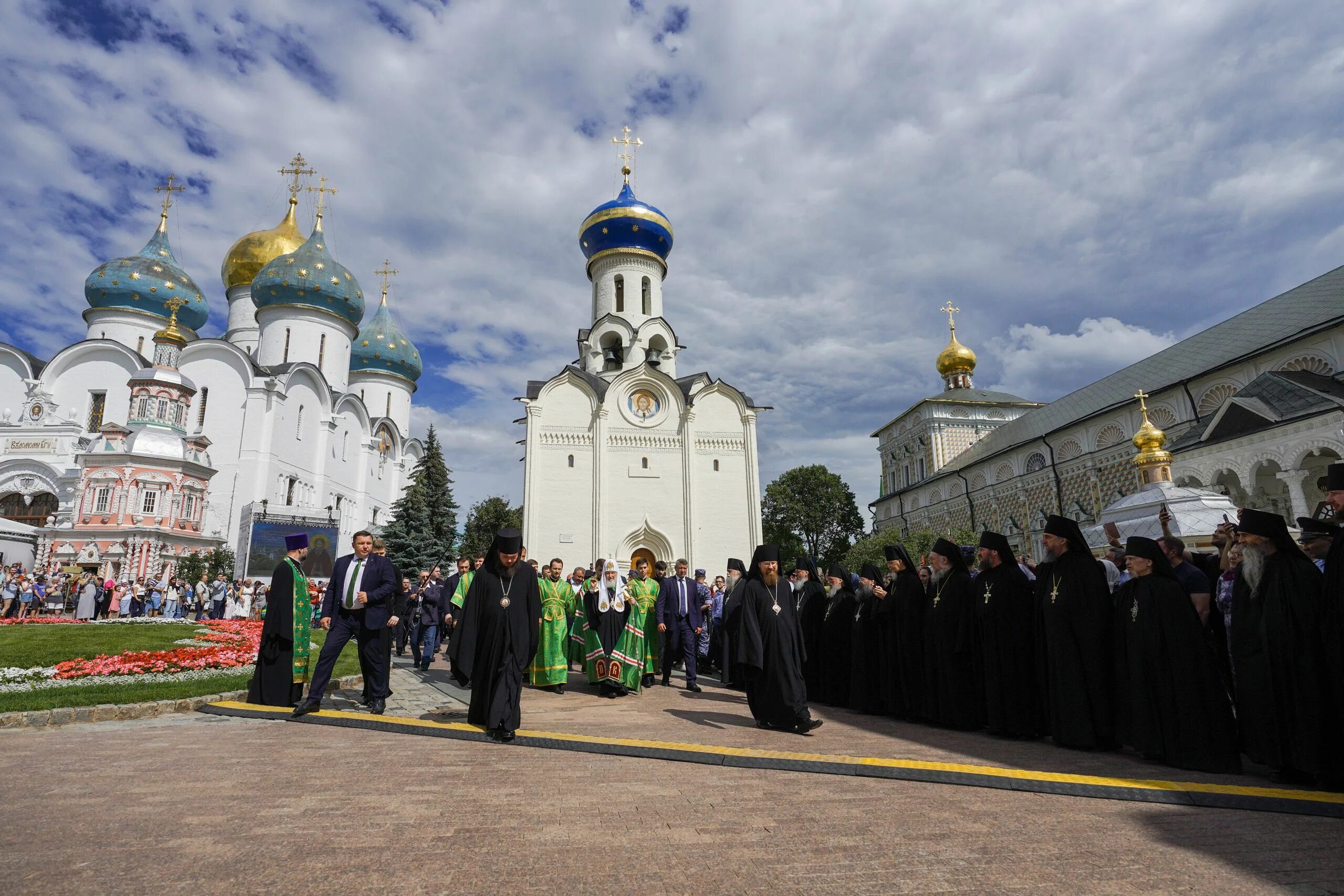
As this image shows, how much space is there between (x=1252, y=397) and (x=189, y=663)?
74.3 ft

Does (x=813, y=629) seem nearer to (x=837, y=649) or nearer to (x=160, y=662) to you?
(x=837, y=649)

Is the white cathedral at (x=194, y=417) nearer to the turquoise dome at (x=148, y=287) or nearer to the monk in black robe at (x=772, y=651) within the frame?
the turquoise dome at (x=148, y=287)

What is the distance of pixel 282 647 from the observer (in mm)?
6500

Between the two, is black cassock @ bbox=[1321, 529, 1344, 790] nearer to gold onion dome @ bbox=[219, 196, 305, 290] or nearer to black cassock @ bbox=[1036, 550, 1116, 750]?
black cassock @ bbox=[1036, 550, 1116, 750]

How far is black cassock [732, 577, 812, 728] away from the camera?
5.84 metres

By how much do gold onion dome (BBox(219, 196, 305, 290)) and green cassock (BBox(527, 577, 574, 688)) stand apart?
122 ft

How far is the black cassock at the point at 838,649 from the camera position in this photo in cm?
768

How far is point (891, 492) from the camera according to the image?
159ft

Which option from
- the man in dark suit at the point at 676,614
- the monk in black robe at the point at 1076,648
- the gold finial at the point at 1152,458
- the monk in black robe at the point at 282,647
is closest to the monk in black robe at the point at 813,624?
the man in dark suit at the point at 676,614

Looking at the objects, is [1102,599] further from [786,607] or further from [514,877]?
[514,877]

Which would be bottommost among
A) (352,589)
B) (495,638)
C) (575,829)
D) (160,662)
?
(575,829)

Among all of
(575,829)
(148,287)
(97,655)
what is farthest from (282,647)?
(148,287)

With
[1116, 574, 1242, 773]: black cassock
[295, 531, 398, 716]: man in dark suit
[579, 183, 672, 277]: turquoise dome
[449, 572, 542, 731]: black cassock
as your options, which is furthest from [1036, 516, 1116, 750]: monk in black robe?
[579, 183, 672, 277]: turquoise dome

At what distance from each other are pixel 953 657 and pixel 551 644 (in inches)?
180
